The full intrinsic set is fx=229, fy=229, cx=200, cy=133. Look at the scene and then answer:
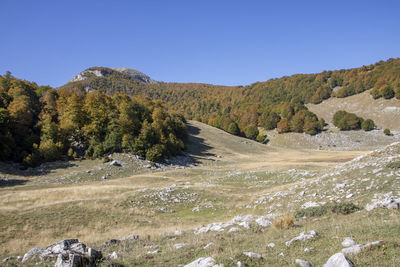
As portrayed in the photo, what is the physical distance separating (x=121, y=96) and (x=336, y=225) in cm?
7364

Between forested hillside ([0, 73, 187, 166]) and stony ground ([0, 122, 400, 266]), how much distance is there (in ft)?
35.6

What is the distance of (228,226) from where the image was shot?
1216 cm

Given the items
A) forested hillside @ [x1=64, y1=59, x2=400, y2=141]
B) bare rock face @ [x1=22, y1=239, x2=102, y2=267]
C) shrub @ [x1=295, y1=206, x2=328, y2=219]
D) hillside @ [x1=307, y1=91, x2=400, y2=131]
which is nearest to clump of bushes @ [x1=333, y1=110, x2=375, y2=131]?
hillside @ [x1=307, y1=91, x2=400, y2=131]

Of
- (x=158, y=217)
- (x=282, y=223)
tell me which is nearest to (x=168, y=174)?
(x=158, y=217)

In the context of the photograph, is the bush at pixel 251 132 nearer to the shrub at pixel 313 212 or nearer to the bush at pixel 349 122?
the bush at pixel 349 122

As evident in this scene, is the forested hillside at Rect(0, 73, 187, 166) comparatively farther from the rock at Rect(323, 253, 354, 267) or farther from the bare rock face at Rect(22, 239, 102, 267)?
the rock at Rect(323, 253, 354, 267)

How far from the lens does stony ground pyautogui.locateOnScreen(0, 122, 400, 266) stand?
7.07 meters

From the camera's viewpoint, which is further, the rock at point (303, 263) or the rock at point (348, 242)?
the rock at point (348, 242)

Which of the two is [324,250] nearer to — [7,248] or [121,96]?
[7,248]

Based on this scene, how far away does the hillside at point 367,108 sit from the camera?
10975 cm

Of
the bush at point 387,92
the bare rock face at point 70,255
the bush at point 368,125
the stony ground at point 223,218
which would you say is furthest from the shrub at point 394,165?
the bush at point 387,92

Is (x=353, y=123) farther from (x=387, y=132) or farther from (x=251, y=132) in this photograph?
(x=251, y=132)

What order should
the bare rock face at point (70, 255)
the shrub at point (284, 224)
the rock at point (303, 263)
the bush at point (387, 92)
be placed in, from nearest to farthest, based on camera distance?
the rock at point (303, 263)
the bare rock face at point (70, 255)
the shrub at point (284, 224)
the bush at point (387, 92)

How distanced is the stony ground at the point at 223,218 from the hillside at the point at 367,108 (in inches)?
4371
